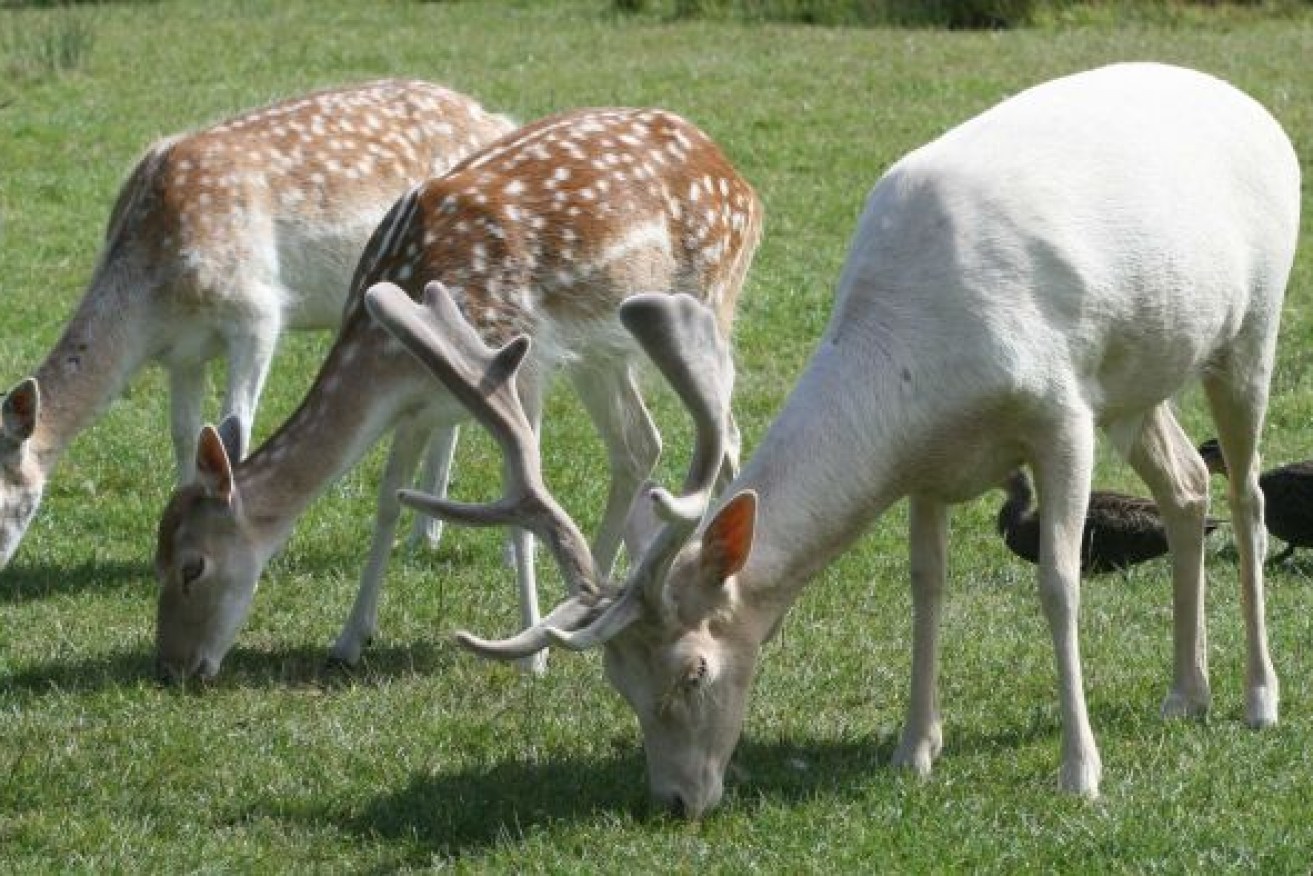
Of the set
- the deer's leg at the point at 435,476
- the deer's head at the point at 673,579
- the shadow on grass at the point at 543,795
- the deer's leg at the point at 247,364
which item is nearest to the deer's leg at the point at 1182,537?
the shadow on grass at the point at 543,795

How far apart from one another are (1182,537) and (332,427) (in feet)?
8.54

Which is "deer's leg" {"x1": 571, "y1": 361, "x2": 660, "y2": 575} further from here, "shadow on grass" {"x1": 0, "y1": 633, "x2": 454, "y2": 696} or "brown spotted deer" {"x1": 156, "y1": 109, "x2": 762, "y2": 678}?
"shadow on grass" {"x1": 0, "y1": 633, "x2": 454, "y2": 696}

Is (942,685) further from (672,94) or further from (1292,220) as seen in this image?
(672,94)

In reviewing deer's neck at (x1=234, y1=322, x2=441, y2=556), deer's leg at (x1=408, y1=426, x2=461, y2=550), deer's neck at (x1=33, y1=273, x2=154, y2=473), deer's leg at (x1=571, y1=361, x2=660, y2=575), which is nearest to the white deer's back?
deer's neck at (x1=234, y1=322, x2=441, y2=556)

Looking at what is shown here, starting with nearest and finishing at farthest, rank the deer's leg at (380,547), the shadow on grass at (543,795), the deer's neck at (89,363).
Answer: the shadow on grass at (543,795)
the deer's leg at (380,547)
the deer's neck at (89,363)

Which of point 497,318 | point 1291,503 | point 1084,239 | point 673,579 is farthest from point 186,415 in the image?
point 1084,239

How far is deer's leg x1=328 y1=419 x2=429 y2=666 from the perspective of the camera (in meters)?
7.93

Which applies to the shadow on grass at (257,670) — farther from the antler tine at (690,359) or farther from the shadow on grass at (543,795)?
the antler tine at (690,359)

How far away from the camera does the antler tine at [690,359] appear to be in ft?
18.7

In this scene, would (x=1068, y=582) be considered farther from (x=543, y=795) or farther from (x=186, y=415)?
(x=186, y=415)

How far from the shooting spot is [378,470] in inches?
408

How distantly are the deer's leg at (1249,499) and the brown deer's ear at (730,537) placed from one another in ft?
5.72

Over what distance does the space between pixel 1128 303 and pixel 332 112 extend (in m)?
4.54

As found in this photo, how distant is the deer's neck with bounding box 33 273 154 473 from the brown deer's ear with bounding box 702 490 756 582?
3.78 m
